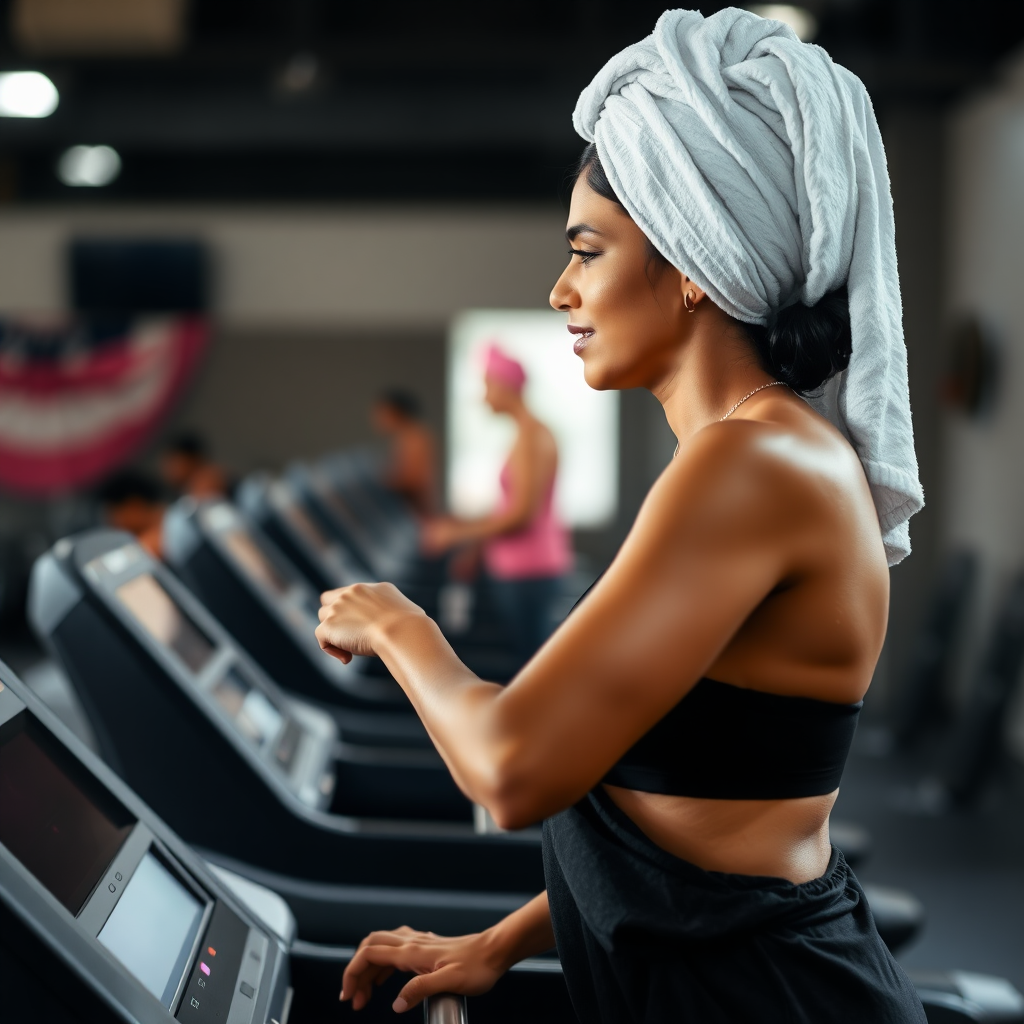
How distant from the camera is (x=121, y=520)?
4301 mm

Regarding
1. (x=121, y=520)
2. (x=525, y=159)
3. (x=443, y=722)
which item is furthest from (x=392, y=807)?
(x=525, y=159)

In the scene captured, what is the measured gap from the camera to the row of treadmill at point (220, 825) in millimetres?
1010

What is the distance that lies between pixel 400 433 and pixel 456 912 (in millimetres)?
5545

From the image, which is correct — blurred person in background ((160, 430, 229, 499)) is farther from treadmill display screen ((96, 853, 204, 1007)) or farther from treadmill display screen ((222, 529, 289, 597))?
treadmill display screen ((96, 853, 204, 1007))

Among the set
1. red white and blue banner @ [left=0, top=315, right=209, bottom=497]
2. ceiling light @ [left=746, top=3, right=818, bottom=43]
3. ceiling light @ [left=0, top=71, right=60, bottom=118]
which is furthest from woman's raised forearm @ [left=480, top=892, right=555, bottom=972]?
red white and blue banner @ [left=0, top=315, right=209, bottom=497]

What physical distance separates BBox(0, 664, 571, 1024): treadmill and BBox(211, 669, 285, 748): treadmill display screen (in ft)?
2.00

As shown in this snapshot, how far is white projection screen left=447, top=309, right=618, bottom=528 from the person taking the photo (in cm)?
842

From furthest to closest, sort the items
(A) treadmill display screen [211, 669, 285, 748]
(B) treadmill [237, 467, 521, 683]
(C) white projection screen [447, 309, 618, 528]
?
(C) white projection screen [447, 309, 618, 528] → (B) treadmill [237, 467, 521, 683] → (A) treadmill display screen [211, 669, 285, 748]

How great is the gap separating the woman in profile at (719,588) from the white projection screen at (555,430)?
7.34 meters

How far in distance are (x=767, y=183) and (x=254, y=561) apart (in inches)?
95.1

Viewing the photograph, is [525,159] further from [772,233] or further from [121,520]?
[772,233]

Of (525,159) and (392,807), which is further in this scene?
(525,159)

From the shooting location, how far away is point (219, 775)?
1.79 m

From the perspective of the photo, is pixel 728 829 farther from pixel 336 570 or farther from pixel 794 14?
pixel 794 14
